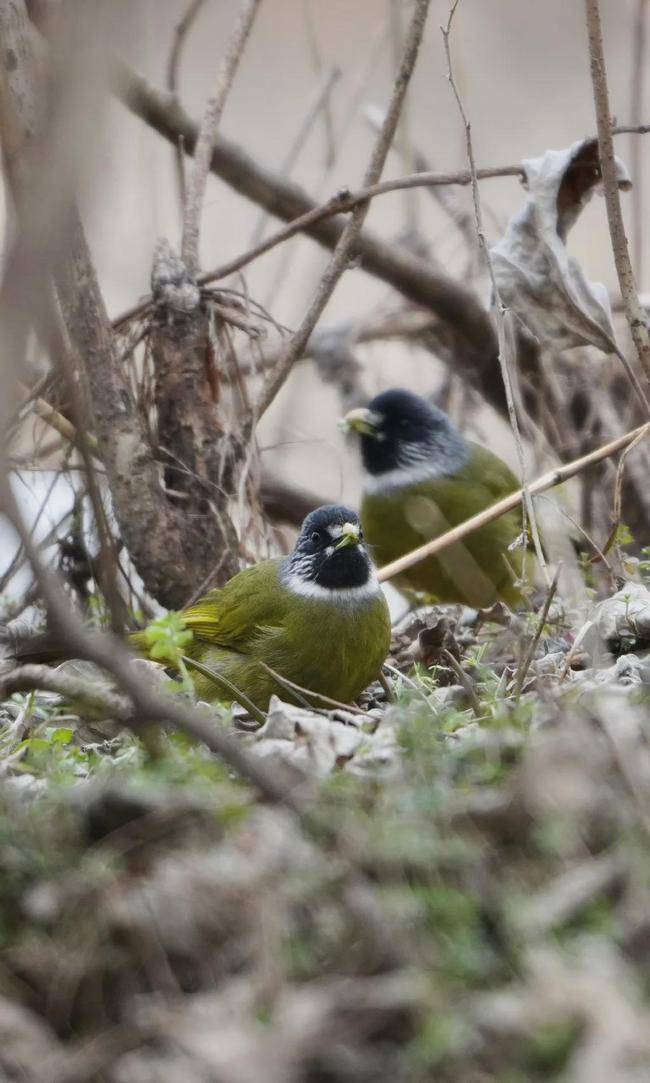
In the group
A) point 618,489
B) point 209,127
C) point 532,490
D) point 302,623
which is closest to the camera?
point 618,489

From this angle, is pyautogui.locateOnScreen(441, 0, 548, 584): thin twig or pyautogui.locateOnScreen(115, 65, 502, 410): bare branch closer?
pyautogui.locateOnScreen(441, 0, 548, 584): thin twig

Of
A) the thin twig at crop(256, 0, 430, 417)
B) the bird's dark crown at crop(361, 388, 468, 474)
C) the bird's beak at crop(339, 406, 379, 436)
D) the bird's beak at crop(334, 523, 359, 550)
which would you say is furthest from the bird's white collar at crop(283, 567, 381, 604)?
the bird's beak at crop(339, 406, 379, 436)

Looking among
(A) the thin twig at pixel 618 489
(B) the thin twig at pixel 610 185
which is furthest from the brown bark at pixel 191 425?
(B) the thin twig at pixel 610 185

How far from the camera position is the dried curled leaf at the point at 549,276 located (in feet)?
14.9

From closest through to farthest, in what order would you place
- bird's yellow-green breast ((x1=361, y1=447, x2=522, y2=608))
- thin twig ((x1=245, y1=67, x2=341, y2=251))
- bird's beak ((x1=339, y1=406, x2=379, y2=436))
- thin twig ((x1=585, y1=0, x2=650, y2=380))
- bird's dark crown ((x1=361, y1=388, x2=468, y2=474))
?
thin twig ((x1=585, y1=0, x2=650, y2=380)) → bird's yellow-green breast ((x1=361, y1=447, x2=522, y2=608)) → thin twig ((x1=245, y1=67, x2=341, y2=251)) → bird's dark crown ((x1=361, y1=388, x2=468, y2=474)) → bird's beak ((x1=339, y1=406, x2=379, y2=436))

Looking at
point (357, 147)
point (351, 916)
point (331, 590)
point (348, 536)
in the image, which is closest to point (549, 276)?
point (348, 536)

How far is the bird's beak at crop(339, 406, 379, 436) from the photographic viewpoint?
276 inches

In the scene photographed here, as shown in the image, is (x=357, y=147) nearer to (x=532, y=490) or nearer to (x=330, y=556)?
(x=330, y=556)

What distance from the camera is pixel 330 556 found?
4820 millimetres

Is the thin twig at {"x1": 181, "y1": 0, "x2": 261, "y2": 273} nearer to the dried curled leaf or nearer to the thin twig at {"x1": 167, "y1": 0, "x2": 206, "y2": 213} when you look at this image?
the thin twig at {"x1": 167, "y1": 0, "x2": 206, "y2": 213}

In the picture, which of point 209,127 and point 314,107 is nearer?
point 209,127

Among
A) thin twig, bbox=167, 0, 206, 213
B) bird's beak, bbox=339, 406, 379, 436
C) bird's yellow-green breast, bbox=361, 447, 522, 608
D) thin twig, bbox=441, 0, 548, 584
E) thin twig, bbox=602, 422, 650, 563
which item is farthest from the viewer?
bird's beak, bbox=339, 406, 379, 436

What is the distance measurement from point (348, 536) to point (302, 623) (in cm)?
39

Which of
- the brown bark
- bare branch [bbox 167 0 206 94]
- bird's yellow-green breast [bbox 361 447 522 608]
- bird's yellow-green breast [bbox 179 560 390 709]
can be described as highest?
bare branch [bbox 167 0 206 94]
